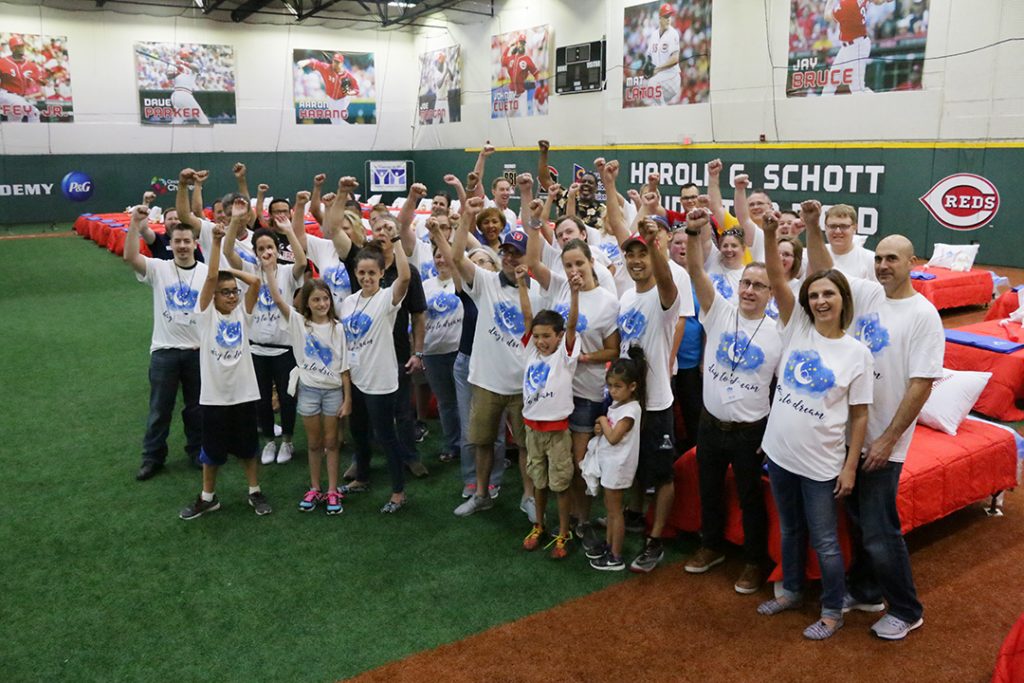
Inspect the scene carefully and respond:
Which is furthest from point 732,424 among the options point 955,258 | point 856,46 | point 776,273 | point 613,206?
point 856,46

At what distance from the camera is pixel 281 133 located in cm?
2775

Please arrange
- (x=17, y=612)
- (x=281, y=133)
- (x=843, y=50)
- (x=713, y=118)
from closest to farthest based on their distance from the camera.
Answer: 1. (x=17, y=612)
2. (x=843, y=50)
3. (x=713, y=118)
4. (x=281, y=133)

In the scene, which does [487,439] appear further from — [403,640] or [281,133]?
[281,133]

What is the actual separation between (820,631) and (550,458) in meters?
1.61

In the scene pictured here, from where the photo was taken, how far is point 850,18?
49.1 feet

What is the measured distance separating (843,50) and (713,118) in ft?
11.3

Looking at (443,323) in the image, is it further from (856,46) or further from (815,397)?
(856,46)

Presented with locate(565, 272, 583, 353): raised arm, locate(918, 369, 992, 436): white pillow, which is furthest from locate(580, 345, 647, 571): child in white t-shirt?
locate(918, 369, 992, 436): white pillow

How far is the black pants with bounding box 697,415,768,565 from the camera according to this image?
4070 mm

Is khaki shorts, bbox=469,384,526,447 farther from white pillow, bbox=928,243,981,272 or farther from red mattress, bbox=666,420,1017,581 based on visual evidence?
white pillow, bbox=928,243,981,272

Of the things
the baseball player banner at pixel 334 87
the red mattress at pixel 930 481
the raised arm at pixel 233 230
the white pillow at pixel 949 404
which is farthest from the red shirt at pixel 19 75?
the white pillow at pixel 949 404

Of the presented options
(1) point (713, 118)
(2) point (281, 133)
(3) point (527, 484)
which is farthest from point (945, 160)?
(2) point (281, 133)

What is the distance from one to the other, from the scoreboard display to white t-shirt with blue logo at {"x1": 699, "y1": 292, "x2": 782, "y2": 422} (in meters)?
18.4

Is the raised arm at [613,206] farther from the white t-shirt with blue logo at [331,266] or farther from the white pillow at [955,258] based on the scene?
the white pillow at [955,258]
